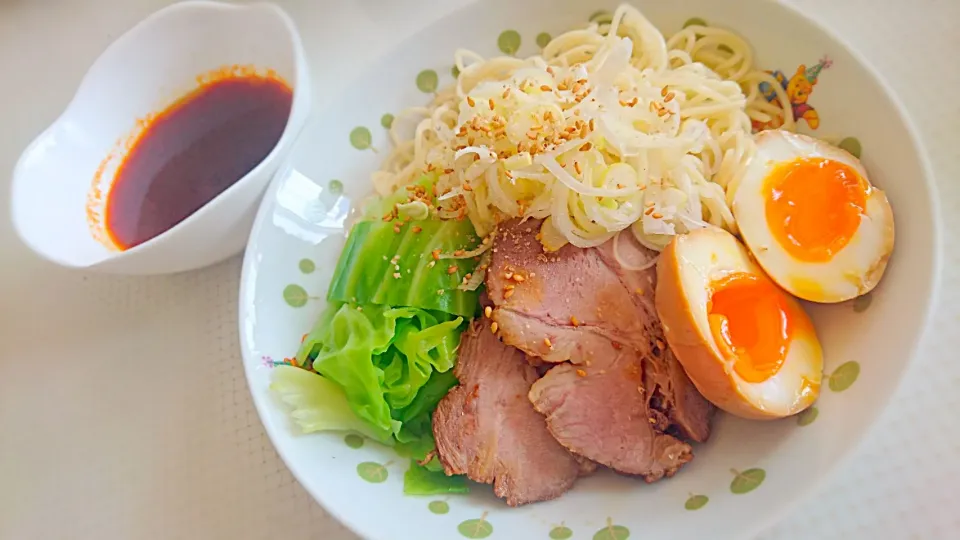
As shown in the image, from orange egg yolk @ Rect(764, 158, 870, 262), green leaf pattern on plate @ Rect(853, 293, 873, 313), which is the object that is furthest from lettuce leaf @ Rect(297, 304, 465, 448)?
green leaf pattern on plate @ Rect(853, 293, 873, 313)

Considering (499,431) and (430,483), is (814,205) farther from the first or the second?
(430,483)

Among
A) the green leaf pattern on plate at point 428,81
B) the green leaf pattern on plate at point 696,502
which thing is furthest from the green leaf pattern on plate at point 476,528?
the green leaf pattern on plate at point 428,81

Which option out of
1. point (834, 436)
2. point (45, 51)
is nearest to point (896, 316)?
point (834, 436)

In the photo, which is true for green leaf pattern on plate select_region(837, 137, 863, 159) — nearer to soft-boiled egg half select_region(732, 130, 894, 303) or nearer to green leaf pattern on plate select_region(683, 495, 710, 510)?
soft-boiled egg half select_region(732, 130, 894, 303)

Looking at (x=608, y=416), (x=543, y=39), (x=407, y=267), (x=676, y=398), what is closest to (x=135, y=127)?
(x=407, y=267)

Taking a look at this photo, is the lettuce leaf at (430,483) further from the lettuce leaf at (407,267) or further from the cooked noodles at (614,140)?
the cooked noodles at (614,140)

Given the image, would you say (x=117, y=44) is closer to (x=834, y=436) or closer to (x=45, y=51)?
(x=45, y=51)
